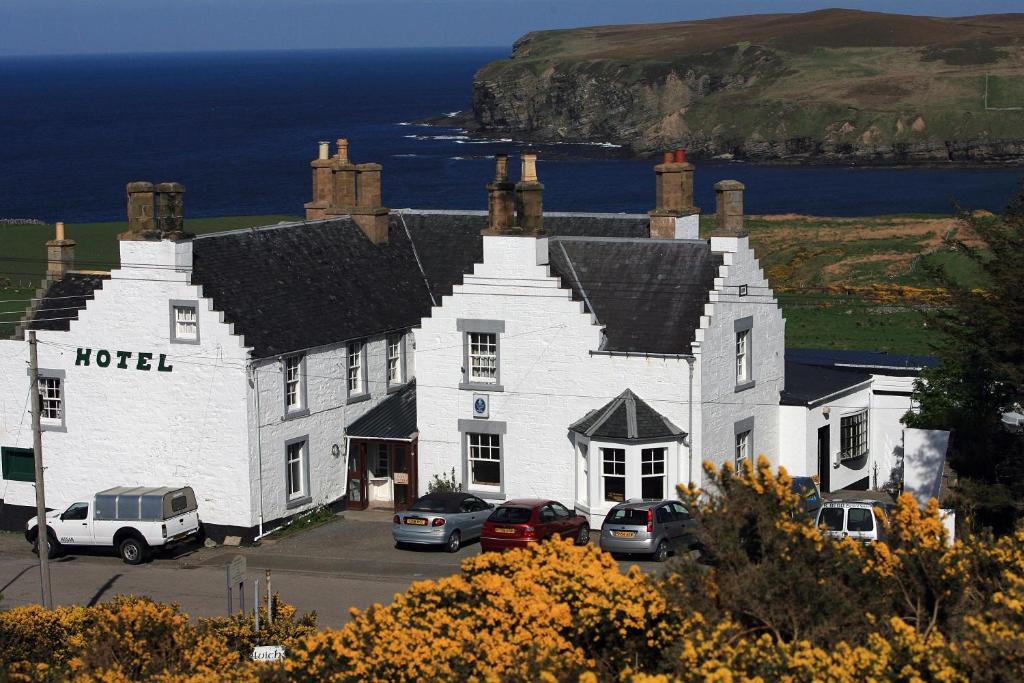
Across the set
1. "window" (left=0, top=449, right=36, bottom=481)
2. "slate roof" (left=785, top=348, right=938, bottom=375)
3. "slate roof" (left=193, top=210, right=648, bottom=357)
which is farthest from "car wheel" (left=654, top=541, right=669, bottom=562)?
"window" (left=0, top=449, right=36, bottom=481)

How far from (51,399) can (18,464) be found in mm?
2303

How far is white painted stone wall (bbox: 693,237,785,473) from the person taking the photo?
39.3 m

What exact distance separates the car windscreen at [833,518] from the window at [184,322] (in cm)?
1563

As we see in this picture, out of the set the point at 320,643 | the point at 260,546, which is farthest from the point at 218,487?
the point at 320,643

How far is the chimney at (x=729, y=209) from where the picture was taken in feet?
133

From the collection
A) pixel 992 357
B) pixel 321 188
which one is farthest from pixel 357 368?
pixel 992 357

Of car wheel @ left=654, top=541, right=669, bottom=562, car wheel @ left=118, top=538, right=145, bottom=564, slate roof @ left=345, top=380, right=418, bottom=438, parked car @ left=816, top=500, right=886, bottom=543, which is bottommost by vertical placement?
car wheel @ left=118, top=538, right=145, bottom=564

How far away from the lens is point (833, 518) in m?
34.0

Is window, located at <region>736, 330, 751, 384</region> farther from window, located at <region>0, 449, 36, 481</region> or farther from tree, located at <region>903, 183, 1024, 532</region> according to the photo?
window, located at <region>0, 449, 36, 481</region>

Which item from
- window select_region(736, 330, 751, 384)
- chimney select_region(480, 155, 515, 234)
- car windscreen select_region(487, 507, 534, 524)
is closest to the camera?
car windscreen select_region(487, 507, 534, 524)

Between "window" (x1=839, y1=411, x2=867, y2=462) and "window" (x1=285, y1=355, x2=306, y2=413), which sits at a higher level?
"window" (x1=285, y1=355, x2=306, y2=413)

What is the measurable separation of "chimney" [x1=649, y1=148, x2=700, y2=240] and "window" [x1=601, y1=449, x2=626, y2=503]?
813 centimetres

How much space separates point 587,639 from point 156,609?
7280 mm

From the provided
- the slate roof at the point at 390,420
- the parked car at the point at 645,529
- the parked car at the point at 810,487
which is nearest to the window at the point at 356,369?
the slate roof at the point at 390,420
